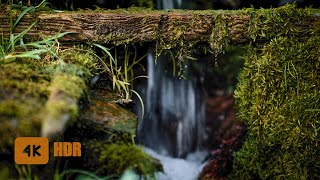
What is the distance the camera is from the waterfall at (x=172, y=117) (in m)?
3.57

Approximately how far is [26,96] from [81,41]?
0.93 metres

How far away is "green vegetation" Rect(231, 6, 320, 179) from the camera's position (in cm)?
226

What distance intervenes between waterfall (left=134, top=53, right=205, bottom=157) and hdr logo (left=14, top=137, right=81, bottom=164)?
2.03m

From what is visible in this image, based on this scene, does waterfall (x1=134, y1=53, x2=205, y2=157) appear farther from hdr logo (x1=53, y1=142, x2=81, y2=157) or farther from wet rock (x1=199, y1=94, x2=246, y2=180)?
hdr logo (x1=53, y1=142, x2=81, y2=157)

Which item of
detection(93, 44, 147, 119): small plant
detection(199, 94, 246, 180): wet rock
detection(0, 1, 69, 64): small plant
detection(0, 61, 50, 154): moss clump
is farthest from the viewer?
detection(199, 94, 246, 180): wet rock

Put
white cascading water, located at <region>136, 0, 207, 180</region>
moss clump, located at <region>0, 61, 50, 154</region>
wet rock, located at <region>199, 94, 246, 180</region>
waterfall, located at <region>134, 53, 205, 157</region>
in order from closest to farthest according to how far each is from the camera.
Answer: moss clump, located at <region>0, 61, 50, 154</region>
wet rock, located at <region>199, 94, 246, 180</region>
white cascading water, located at <region>136, 0, 207, 180</region>
waterfall, located at <region>134, 53, 205, 157</region>

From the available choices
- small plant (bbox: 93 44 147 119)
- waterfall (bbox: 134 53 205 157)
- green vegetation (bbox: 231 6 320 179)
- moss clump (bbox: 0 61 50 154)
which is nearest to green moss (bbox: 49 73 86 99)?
moss clump (bbox: 0 61 50 154)

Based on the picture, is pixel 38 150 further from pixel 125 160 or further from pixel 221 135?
pixel 221 135

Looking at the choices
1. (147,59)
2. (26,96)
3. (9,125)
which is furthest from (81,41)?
(9,125)

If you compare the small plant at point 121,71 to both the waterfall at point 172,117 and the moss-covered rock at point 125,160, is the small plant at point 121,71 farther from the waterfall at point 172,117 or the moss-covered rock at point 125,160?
the waterfall at point 172,117

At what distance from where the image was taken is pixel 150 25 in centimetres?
228

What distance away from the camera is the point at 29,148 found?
132 cm

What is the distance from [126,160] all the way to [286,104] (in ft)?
4.20

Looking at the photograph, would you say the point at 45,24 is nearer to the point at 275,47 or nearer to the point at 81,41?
the point at 81,41
